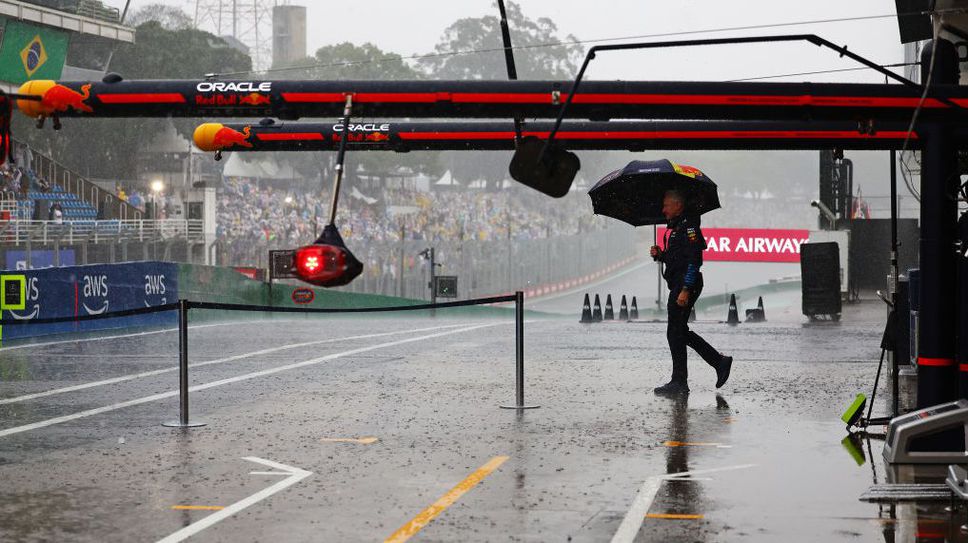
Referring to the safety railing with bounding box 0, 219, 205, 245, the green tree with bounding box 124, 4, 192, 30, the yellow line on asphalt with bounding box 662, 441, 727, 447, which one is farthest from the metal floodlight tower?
the yellow line on asphalt with bounding box 662, 441, 727, 447

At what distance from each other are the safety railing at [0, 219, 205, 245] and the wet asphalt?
21.9 metres

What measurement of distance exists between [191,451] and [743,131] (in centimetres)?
548

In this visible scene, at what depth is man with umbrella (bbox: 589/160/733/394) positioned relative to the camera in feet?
44.9

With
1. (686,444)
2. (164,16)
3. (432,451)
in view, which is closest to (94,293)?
(432,451)

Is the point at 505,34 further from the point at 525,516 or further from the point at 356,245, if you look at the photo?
the point at 356,245

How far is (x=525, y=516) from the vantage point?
25.5 ft

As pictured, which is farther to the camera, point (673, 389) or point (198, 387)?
point (198, 387)

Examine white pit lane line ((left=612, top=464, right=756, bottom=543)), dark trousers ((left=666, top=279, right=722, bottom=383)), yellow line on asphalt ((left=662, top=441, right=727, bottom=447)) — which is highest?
dark trousers ((left=666, top=279, right=722, bottom=383))

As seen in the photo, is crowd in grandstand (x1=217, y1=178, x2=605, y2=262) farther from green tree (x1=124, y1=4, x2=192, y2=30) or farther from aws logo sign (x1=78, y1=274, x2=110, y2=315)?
aws logo sign (x1=78, y1=274, x2=110, y2=315)

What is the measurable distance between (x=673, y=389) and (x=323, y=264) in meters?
7.15

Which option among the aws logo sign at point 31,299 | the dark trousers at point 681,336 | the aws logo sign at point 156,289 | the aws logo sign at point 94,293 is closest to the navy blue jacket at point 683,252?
the dark trousers at point 681,336

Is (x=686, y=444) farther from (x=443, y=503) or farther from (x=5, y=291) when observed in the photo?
(x=5, y=291)

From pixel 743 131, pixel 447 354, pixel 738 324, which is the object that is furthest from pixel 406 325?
pixel 743 131

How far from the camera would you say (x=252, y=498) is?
8305 millimetres
